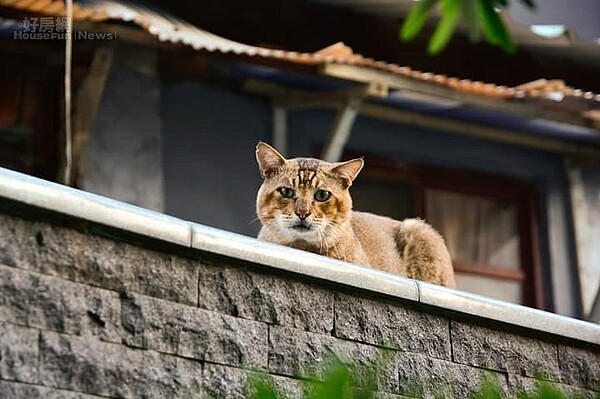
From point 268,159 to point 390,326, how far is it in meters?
1.64

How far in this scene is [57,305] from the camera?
328 centimetres

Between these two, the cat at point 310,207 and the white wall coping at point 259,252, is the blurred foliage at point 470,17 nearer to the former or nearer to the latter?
the white wall coping at point 259,252

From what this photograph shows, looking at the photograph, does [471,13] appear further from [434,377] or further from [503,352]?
[503,352]

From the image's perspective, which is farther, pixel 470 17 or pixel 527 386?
pixel 527 386

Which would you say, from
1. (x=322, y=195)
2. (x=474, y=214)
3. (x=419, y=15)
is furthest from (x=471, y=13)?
(x=474, y=214)

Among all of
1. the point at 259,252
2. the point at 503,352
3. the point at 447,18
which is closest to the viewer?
the point at 447,18

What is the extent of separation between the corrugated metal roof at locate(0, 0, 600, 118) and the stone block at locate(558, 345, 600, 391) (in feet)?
10.3

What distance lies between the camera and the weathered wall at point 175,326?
10.6 ft

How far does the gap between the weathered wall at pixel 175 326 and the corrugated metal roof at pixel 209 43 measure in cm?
324

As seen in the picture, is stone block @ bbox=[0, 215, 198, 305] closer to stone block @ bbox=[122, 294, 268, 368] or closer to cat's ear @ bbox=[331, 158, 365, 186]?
stone block @ bbox=[122, 294, 268, 368]

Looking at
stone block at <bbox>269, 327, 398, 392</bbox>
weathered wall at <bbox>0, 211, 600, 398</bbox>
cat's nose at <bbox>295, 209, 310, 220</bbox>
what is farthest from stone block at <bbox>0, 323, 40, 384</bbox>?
cat's nose at <bbox>295, 209, 310, 220</bbox>

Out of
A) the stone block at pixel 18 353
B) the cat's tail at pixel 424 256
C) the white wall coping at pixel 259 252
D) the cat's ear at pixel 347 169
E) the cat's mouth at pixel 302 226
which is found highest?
the cat's ear at pixel 347 169

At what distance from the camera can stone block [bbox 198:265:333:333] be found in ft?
12.0

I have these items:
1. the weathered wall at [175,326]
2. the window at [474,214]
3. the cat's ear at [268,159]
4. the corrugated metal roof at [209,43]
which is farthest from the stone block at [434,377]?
the window at [474,214]
